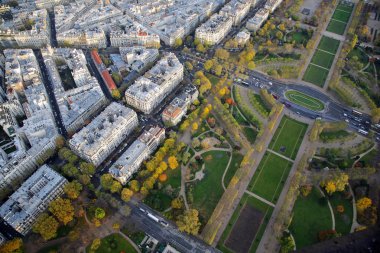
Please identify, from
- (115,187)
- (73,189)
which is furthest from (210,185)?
(73,189)

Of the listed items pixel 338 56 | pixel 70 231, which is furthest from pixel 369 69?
pixel 70 231

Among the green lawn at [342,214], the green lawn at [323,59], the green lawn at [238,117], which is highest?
the green lawn at [323,59]

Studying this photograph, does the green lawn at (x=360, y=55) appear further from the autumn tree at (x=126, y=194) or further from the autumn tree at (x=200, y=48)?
the autumn tree at (x=126, y=194)

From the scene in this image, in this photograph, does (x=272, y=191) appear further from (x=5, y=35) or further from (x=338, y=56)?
(x=5, y=35)

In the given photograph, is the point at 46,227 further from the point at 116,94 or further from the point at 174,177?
the point at 116,94

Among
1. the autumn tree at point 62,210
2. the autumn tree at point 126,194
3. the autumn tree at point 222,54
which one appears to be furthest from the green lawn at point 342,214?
the autumn tree at point 62,210

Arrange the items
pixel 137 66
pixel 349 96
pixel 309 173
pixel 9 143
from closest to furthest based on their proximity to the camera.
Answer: pixel 309 173, pixel 9 143, pixel 349 96, pixel 137 66
